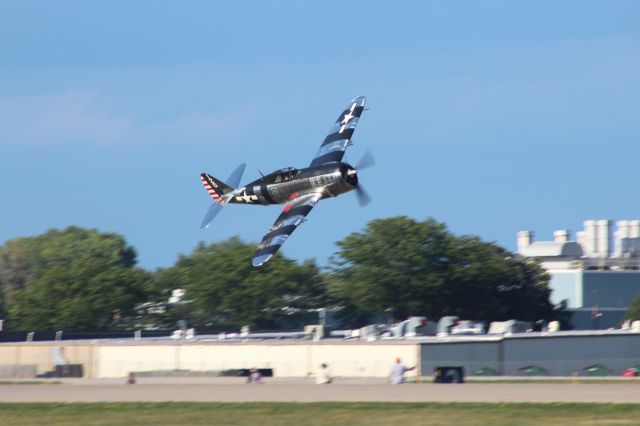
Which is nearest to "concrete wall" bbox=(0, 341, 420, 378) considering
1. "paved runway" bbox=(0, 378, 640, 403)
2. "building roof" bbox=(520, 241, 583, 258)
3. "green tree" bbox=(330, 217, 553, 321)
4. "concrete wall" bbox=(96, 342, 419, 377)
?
"concrete wall" bbox=(96, 342, 419, 377)

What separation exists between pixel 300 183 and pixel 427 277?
3083 inches

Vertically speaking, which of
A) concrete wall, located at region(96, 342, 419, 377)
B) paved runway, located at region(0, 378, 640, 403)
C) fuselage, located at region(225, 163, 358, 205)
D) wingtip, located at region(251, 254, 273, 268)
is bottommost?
concrete wall, located at region(96, 342, 419, 377)

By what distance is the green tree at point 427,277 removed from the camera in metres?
131

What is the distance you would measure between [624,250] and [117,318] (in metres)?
81.4

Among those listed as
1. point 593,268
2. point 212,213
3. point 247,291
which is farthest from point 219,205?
point 593,268

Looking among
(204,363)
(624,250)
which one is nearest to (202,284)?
(204,363)

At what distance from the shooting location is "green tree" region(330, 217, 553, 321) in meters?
131

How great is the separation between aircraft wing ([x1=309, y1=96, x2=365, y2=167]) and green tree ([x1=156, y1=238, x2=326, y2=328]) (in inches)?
2487

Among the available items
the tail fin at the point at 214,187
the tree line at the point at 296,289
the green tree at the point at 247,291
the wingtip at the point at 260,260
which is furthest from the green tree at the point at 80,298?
the wingtip at the point at 260,260

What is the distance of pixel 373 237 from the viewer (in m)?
137

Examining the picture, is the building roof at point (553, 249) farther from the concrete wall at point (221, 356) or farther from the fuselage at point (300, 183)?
the fuselage at point (300, 183)

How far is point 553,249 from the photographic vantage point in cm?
17600

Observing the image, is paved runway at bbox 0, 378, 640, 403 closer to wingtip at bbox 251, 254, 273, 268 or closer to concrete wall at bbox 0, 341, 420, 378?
wingtip at bbox 251, 254, 273, 268

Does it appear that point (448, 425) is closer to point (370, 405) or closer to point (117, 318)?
point (370, 405)
